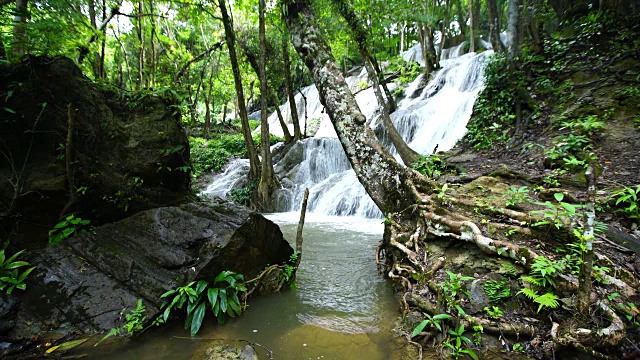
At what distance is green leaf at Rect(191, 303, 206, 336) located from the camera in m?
2.78

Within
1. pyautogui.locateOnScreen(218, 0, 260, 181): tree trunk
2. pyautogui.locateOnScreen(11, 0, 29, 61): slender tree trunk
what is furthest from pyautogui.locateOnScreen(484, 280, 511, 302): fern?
pyautogui.locateOnScreen(218, 0, 260, 181): tree trunk

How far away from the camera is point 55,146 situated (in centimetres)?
375

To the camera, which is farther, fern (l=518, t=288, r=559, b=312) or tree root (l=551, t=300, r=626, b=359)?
fern (l=518, t=288, r=559, b=312)

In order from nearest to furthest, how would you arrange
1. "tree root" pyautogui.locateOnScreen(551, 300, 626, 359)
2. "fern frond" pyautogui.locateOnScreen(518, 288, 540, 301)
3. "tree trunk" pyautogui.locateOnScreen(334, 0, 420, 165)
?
"tree root" pyautogui.locateOnScreen(551, 300, 626, 359), "fern frond" pyautogui.locateOnScreen(518, 288, 540, 301), "tree trunk" pyautogui.locateOnScreen(334, 0, 420, 165)

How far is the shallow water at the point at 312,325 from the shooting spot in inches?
101

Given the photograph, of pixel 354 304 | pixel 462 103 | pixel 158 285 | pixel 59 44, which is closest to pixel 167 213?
pixel 158 285

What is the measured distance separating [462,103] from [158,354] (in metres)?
12.2

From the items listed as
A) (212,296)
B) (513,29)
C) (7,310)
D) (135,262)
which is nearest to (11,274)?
(7,310)

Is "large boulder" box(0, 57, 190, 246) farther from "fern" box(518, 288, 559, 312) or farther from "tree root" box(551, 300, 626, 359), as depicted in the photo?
"tree root" box(551, 300, 626, 359)

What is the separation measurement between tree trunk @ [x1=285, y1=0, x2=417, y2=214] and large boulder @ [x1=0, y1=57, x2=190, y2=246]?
2.71 meters

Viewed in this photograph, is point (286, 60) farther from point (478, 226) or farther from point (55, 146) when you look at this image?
point (478, 226)

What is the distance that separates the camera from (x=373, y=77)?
8672 mm

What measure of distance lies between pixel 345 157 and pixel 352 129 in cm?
855

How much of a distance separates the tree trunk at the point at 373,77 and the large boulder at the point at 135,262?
16.0ft
